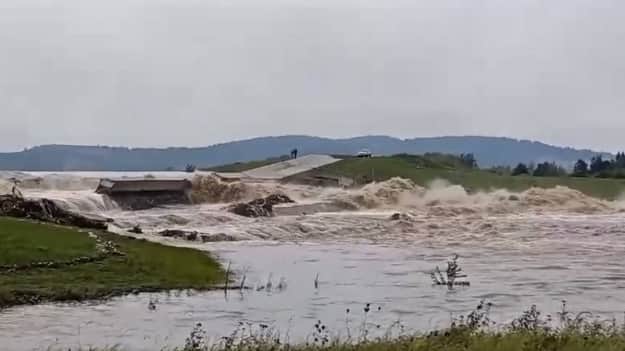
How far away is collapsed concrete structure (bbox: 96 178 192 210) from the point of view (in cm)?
7119

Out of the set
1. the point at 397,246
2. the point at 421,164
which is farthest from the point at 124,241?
the point at 421,164

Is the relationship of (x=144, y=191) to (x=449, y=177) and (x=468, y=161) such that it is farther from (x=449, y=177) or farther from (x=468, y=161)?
(x=468, y=161)

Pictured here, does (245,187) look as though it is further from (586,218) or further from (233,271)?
(233,271)

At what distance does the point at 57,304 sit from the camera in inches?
806

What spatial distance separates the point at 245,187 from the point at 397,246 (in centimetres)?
3799

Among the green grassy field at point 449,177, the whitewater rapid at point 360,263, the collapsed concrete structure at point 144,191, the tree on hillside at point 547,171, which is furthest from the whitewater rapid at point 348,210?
the tree on hillside at point 547,171

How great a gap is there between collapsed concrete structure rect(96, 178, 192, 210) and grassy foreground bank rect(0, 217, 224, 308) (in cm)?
4103

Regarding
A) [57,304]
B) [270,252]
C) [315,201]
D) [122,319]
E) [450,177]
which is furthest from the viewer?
[450,177]

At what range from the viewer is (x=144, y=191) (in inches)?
2938

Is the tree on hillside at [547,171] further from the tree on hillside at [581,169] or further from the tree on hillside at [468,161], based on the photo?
the tree on hillside at [468,161]

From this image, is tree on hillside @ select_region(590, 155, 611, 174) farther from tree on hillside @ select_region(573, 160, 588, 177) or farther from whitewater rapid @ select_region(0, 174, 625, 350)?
whitewater rapid @ select_region(0, 174, 625, 350)

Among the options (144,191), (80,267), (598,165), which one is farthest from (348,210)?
(598,165)

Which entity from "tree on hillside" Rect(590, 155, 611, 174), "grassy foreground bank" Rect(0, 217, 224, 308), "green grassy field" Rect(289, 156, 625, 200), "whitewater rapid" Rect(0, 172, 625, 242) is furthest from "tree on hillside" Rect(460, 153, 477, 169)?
"grassy foreground bank" Rect(0, 217, 224, 308)

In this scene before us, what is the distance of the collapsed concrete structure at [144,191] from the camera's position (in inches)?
2803
